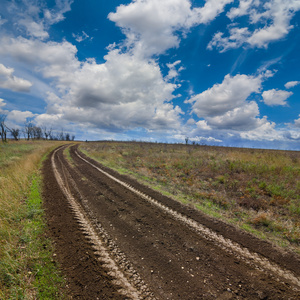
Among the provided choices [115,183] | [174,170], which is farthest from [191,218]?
[174,170]

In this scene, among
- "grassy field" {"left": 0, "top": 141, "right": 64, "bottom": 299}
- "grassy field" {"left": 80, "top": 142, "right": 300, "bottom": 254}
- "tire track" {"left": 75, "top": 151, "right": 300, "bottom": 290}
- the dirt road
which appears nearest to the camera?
Answer: "grassy field" {"left": 0, "top": 141, "right": 64, "bottom": 299}

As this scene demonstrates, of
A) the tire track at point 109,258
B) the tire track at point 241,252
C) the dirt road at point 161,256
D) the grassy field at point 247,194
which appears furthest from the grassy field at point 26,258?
the grassy field at point 247,194

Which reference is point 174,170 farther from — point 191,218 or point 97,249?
point 97,249

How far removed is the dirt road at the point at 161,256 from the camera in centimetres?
280

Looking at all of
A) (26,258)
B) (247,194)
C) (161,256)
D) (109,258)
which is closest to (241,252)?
(161,256)

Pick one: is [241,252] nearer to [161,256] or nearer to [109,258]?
[161,256]

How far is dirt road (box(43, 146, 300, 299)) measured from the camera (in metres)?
2.80

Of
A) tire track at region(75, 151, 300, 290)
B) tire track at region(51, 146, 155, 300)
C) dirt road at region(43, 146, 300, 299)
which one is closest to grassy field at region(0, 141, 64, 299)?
dirt road at region(43, 146, 300, 299)

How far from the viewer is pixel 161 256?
11.8ft

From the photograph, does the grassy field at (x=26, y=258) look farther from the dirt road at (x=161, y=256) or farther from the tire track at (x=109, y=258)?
the tire track at (x=109, y=258)

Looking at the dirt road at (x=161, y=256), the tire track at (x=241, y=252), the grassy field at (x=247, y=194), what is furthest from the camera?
the grassy field at (x=247, y=194)

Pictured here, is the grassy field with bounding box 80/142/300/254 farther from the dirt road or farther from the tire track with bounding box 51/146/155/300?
the tire track with bounding box 51/146/155/300

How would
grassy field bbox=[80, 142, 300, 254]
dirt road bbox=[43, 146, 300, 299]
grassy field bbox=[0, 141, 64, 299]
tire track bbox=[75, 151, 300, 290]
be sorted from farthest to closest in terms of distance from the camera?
grassy field bbox=[80, 142, 300, 254]
tire track bbox=[75, 151, 300, 290]
dirt road bbox=[43, 146, 300, 299]
grassy field bbox=[0, 141, 64, 299]

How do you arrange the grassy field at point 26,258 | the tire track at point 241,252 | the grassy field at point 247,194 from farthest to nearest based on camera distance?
the grassy field at point 247,194, the tire track at point 241,252, the grassy field at point 26,258
